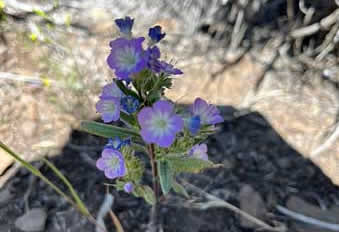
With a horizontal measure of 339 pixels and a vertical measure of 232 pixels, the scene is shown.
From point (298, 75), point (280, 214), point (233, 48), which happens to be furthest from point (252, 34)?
point (280, 214)

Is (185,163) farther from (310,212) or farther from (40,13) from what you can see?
(40,13)

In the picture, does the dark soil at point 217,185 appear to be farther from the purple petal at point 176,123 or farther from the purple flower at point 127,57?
the purple flower at point 127,57

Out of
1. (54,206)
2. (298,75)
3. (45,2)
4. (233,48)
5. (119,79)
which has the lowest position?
(54,206)

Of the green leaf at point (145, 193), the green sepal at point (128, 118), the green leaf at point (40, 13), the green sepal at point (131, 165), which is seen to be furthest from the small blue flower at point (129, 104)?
the green leaf at point (40, 13)

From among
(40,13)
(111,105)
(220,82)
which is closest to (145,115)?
(111,105)

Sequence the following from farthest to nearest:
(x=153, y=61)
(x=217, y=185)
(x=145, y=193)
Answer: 1. (x=217, y=185)
2. (x=145, y=193)
3. (x=153, y=61)

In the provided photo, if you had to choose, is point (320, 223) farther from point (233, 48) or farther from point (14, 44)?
point (14, 44)

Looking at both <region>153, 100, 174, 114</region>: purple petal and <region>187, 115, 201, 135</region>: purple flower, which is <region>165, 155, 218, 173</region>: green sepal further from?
<region>153, 100, 174, 114</region>: purple petal

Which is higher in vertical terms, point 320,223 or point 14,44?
point 14,44
